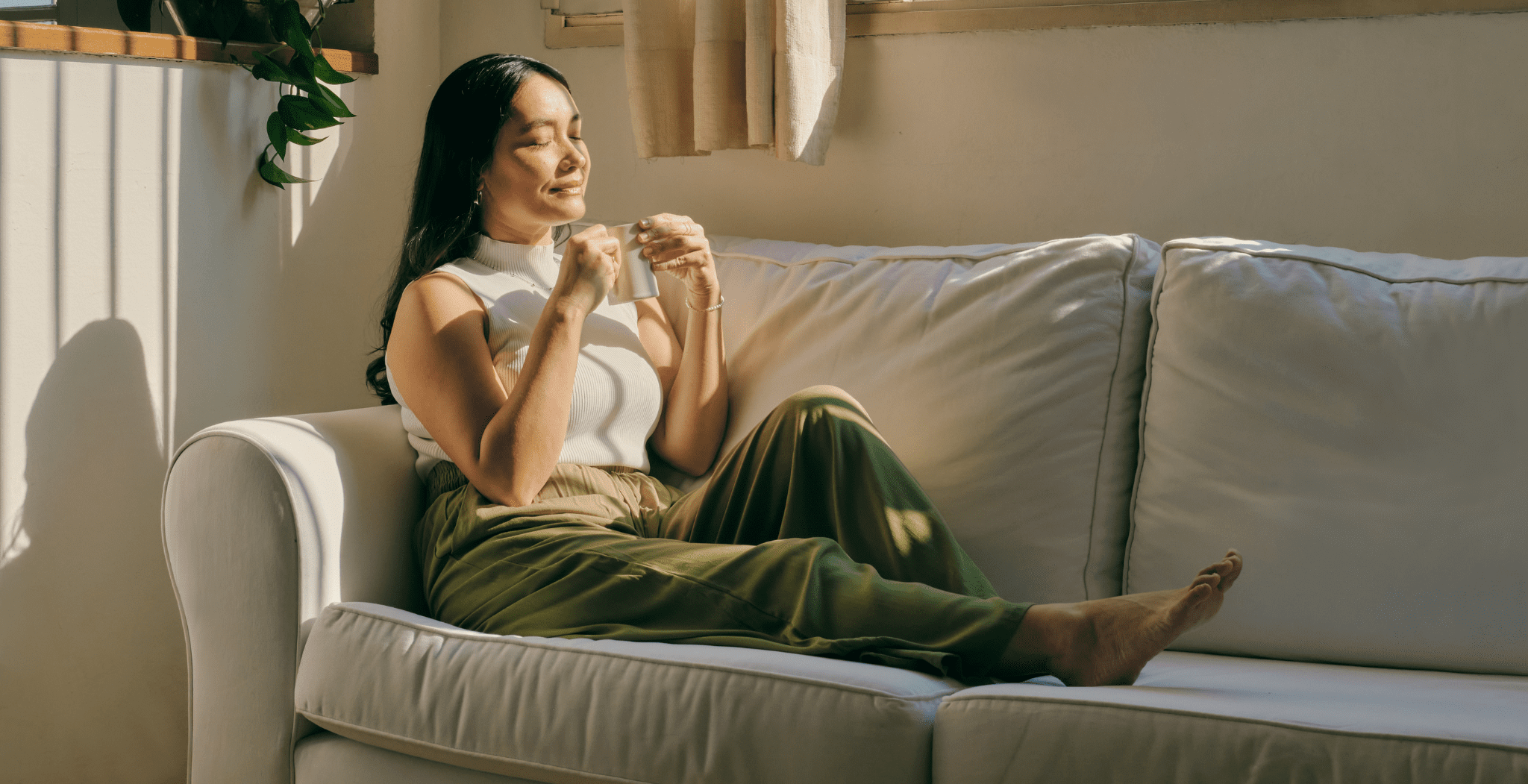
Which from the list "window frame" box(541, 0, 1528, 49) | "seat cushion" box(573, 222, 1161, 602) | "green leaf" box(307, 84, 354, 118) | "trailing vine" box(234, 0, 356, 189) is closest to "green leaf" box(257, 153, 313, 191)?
"trailing vine" box(234, 0, 356, 189)

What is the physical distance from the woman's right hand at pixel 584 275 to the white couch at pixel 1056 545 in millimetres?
336

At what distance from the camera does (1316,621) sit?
1.30 metres

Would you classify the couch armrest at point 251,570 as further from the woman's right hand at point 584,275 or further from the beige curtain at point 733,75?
the beige curtain at point 733,75

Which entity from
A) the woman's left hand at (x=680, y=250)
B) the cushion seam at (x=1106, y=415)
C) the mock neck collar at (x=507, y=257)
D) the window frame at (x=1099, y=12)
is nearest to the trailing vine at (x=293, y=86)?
the mock neck collar at (x=507, y=257)

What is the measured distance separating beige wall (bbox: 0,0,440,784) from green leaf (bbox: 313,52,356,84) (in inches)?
3.8

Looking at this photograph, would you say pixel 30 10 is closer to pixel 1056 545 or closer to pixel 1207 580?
pixel 1056 545

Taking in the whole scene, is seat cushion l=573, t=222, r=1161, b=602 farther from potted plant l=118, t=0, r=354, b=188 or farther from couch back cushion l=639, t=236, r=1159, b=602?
potted plant l=118, t=0, r=354, b=188

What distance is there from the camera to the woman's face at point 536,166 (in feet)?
5.07

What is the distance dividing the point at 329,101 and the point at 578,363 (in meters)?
0.76

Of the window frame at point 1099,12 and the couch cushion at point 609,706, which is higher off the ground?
the window frame at point 1099,12

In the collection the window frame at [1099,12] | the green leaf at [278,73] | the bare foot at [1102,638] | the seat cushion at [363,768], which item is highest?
the window frame at [1099,12]

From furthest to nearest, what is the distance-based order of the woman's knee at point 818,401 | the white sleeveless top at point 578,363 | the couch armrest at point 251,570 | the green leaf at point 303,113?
1. the green leaf at point 303,113
2. the white sleeveless top at point 578,363
3. the woman's knee at point 818,401
4. the couch armrest at point 251,570

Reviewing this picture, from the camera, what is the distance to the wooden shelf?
4.84 ft

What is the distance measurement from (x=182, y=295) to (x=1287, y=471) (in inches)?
64.7
